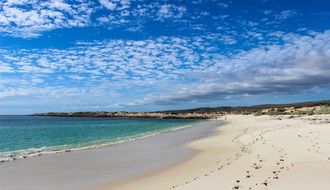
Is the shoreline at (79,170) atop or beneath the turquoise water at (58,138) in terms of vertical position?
beneath

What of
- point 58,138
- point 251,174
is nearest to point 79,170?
point 251,174

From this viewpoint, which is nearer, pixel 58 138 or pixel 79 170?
pixel 79 170

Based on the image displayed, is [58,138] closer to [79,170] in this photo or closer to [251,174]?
[79,170]

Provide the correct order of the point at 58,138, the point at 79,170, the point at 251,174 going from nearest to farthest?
the point at 251,174, the point at 79,170, the point at 58,138

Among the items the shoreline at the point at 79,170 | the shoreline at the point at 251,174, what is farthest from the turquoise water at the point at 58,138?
the shoreline at the point at 251,174

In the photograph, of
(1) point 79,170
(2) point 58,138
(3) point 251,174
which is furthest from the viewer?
(2) point 58,138

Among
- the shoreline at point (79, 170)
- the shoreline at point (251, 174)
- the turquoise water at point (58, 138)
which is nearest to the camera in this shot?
the shoreline at point (251, 174)

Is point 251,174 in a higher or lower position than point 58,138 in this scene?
lower

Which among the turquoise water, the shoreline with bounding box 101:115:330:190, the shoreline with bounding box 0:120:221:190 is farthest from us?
the turquoise water

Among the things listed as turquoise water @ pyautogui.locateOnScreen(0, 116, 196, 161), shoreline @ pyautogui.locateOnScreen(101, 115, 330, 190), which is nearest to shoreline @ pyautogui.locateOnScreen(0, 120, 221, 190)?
shoreline @ pyautogui.locateOnScreen(101, 115, 330, 190)

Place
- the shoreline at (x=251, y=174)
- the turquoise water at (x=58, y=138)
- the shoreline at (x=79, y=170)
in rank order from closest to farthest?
the shoreline at (x=251, y=174) → the shoreline at (x=79, y=170) → the turquoise water at (x=58, y=138)

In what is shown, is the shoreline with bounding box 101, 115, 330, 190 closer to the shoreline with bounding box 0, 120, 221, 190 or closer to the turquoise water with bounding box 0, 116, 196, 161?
the shoreline with bounding box 0, 120, 221, 190

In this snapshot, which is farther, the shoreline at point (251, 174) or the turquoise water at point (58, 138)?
the turquoise water at point (58, 138)

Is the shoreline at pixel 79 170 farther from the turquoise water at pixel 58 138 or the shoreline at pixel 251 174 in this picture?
the turquoise water at pixel 58 138
